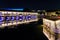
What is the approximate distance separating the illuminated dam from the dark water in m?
0.14

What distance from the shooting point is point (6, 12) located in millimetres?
2131

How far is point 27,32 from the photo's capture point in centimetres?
269

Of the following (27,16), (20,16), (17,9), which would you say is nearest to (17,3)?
(17,9)

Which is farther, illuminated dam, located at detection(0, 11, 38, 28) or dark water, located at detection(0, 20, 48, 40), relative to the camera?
dark water, located at detection(0, 20, 48, 40)

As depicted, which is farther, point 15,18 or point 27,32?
point 27,32

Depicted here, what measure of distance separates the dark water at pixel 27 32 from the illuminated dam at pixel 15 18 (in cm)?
14

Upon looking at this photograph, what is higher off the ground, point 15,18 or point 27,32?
point 15,18

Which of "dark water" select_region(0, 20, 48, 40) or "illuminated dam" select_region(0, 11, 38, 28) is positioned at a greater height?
"illuminated dam" select_region(0, 11, 38, 28)

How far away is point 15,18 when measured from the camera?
7.68 feet

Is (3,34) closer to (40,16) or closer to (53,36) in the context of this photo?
(40,16)

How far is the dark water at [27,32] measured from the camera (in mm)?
2445

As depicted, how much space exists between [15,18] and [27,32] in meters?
0.53

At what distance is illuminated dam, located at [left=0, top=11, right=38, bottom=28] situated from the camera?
202cm

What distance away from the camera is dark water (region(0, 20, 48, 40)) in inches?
96.2
